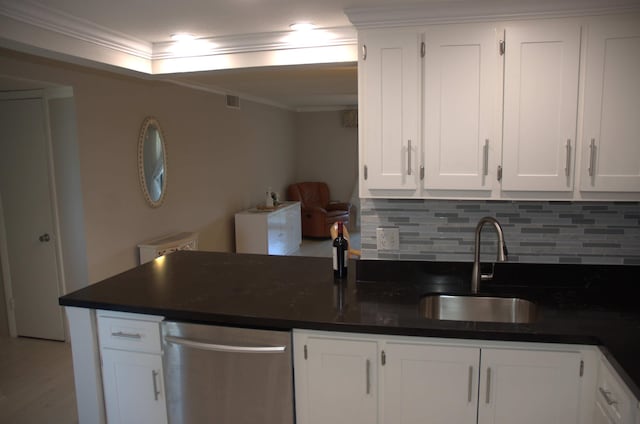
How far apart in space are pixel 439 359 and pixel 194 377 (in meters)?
1.06

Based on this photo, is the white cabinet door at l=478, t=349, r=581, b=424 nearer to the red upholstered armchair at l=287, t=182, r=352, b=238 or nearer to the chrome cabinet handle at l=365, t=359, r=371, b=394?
the chrome cabinet handle at l=365, t=359, r=371, b=394

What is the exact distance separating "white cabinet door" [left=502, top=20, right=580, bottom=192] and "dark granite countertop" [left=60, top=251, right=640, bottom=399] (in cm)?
51

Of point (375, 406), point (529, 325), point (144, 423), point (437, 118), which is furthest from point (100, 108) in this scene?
point (529, 325)

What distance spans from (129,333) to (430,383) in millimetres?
1352

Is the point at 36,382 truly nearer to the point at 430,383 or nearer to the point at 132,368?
the point at 132,368

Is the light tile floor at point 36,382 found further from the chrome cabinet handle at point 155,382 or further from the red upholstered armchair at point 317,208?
the red upholstered armchair at point 317,208

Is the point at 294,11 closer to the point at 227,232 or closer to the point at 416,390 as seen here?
the point at 416,390

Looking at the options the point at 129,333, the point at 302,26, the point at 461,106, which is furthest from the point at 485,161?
the point at 129,333

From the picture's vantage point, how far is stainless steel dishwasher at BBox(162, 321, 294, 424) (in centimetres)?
187

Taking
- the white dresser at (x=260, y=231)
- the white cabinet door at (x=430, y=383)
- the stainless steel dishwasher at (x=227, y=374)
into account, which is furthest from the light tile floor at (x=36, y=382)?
the white dresser at (x=260, y=231)

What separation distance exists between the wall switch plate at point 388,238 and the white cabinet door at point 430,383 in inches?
28.3

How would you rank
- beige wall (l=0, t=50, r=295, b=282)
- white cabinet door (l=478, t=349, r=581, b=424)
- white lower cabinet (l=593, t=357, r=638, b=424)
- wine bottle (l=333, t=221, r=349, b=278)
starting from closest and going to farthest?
white lower cabinet (l=593, t=357, r=638, b=424) → white cabinet door (l=478, t=349, r=581, b=424) → wine bottle (l=333, t=221, r=349, b=278) → beige wall (l=0, t=50, r=295, b=282)

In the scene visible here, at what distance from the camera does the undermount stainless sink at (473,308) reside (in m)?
2.13

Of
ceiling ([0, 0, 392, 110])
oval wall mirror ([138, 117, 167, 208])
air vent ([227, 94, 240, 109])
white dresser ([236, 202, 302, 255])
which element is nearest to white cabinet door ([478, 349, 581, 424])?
ceiling ([0, 0, 392, 110])
